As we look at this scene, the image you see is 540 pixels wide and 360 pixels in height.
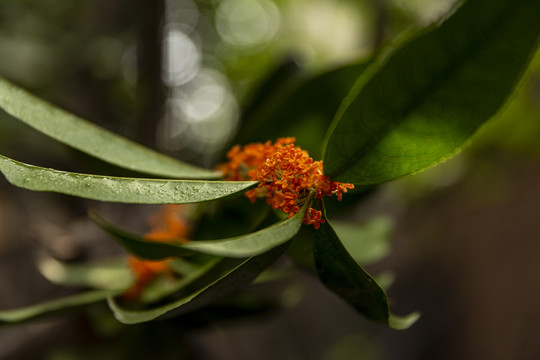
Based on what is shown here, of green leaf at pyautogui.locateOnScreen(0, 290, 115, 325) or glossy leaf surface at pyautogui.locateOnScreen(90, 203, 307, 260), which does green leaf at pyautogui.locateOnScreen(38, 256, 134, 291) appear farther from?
→ glossy leaf surface at pyautogui.locateOnScreen(90, 203, 307, 260)

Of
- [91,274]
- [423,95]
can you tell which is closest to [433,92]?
[423,95]

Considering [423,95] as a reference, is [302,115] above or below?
above

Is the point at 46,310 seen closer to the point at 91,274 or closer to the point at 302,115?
the point at 91,274

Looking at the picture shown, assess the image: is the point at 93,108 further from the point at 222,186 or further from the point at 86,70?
the point at 222,186

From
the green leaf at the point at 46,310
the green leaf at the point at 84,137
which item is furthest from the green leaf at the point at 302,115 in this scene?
the green leaf at the point at 46,310

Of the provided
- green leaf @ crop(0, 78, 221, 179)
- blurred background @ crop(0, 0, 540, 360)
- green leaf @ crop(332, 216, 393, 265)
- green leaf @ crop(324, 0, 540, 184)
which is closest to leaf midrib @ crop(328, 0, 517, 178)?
green leaf @ crop(324, 0, 540, 184)
